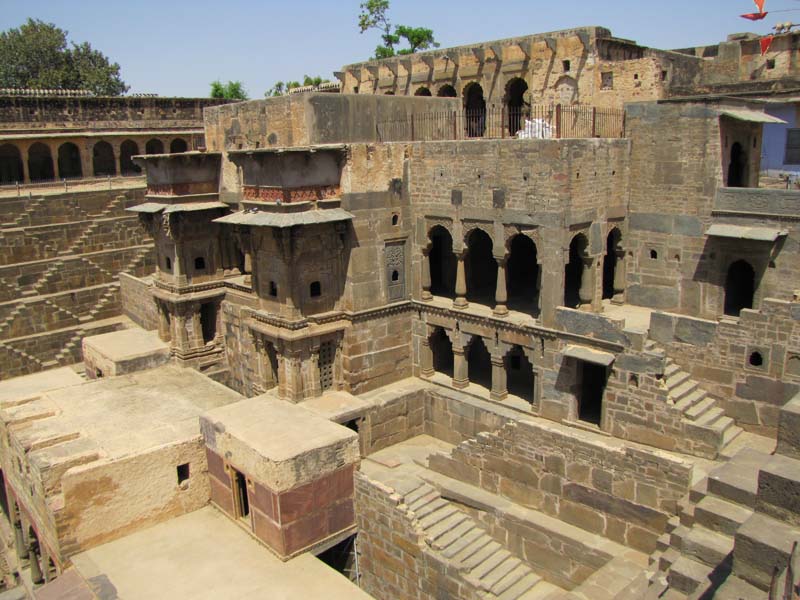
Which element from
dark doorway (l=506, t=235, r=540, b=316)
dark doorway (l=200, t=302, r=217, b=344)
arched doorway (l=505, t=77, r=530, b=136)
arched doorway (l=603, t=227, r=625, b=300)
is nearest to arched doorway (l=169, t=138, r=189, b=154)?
dark doorway (l=200, t=302, r=217, b=344)

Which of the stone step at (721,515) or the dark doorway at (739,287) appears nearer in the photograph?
the stone step at (721,515)

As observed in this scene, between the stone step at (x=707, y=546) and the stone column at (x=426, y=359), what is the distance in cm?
891

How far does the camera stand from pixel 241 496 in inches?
535

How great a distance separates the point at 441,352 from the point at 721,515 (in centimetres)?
987

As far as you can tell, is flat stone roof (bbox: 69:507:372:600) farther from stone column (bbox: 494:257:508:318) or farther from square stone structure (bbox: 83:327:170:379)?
stone column (bbox: 494:257:508:318)

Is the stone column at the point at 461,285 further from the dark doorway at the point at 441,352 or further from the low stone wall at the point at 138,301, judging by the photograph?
the low stone wall at the point at 138,301

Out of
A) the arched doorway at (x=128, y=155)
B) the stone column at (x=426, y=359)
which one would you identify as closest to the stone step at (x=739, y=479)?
the stone column at (x=426, y=359)

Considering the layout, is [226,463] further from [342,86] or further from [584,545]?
[342,86]

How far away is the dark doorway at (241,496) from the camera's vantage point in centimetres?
1346

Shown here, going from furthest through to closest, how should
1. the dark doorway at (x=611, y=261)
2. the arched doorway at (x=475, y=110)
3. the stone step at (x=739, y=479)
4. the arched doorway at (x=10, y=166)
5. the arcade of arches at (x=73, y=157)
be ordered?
the arched doorway at (x=10, y=166)
the arcade of arches at (x=73, y=157)
the arched doorway at (x=475, y=110)
the dark doorway at (x=611, y=261)
the stone step at (x=739, y=479)

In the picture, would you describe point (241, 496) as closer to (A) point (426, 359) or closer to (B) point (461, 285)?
(A) point (426, 359)

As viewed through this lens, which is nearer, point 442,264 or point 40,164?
point 442,264

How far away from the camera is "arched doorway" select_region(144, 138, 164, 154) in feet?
114

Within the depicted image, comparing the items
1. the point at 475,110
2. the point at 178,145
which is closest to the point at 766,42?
the point at 475,110
